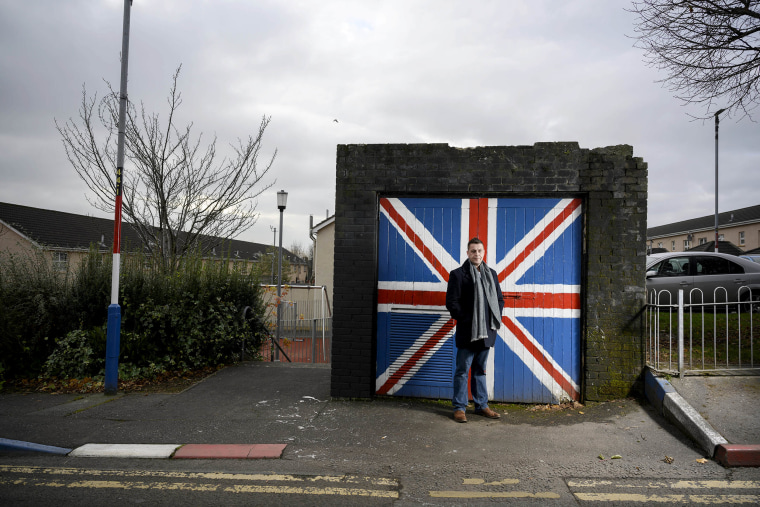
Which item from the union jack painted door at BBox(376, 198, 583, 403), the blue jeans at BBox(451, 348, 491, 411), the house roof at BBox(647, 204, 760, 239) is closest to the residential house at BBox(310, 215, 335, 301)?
the union jack painted door at BBox(376, 198, 583, 403)

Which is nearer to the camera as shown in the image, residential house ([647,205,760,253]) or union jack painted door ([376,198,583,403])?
union jack painted door ([376,198,583,403])

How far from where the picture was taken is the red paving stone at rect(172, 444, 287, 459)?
458 centimetres

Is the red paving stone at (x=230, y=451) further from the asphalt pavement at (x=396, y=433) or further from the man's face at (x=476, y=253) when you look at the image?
the man's face at (x=476, y=253)

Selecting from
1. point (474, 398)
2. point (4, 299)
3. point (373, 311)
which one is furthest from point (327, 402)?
point (4, 299)

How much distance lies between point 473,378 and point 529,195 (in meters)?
2.51

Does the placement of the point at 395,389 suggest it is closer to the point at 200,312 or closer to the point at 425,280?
the point at 425,280

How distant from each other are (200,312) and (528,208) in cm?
564

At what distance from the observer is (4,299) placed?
25.0 feet

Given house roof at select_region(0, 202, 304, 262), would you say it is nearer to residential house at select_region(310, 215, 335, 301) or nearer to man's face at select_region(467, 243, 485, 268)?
residential house at select_region(310, 215, 335, 301)

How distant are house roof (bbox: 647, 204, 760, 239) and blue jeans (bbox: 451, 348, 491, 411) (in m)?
50.6

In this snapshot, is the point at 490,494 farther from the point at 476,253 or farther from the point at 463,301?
the point at 476,253

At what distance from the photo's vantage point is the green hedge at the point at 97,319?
7531mm

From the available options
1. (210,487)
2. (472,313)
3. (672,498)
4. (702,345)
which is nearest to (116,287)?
(210,487)

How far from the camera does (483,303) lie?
5547 millimetres
